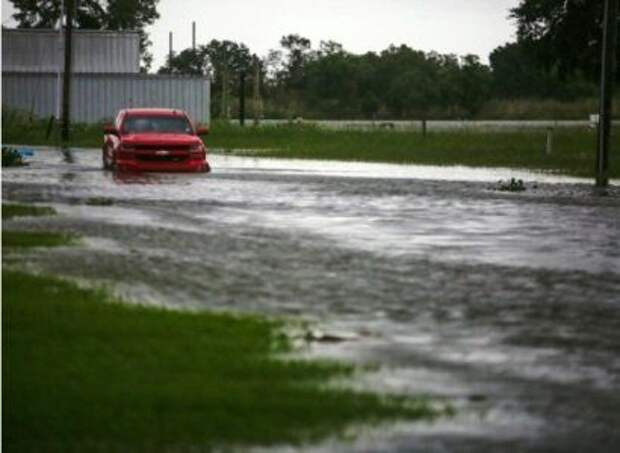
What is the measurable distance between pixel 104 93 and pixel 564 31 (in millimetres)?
26351

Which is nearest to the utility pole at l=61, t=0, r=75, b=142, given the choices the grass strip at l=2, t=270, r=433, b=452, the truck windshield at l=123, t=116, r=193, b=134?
the truck windshield at l=123, t=116, r=193, b=134

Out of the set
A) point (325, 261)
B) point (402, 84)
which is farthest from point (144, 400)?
point (402, 84)

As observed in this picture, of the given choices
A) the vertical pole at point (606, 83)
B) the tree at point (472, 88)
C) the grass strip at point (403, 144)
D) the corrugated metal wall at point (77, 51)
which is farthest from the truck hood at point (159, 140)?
the tree at point (472, 88)

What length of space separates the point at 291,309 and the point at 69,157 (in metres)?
35.2

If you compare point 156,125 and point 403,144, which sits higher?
point 156,125

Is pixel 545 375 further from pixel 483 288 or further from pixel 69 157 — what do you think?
pixel 69 157

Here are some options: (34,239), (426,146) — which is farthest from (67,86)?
(34,239)

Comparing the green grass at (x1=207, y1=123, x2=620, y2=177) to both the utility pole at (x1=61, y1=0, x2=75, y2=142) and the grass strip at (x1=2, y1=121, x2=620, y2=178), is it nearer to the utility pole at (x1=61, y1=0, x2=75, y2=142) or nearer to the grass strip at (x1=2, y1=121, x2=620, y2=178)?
the grass strip at (x1=2, y1=121, x2=620, y2=178)

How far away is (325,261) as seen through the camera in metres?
16.0

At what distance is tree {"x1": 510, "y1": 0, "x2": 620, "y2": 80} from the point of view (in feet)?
186

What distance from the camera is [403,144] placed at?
5794cm

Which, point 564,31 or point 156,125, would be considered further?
point 564,31

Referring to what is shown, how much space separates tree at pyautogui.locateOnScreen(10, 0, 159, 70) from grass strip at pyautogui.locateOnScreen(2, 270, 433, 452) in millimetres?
96199

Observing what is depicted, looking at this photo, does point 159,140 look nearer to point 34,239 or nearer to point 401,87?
point 34,239
